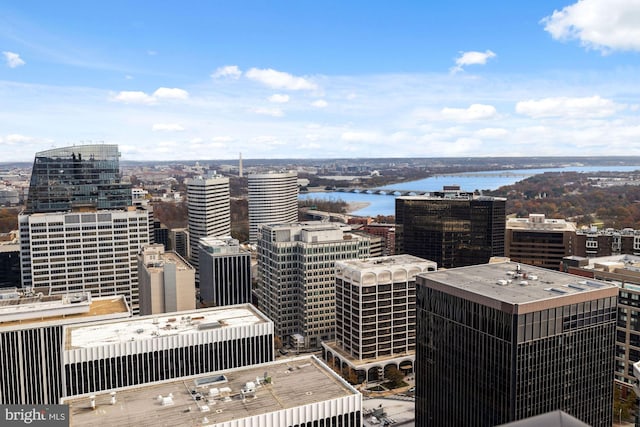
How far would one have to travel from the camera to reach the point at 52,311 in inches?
1747

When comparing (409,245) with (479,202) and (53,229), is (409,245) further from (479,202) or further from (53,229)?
(53,229)

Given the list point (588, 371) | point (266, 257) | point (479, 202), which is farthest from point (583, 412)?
point (479, 202)

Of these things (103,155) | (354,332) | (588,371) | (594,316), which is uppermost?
(103,155)

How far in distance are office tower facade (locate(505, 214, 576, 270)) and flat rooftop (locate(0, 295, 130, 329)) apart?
2416 inches

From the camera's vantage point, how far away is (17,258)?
3044 inches

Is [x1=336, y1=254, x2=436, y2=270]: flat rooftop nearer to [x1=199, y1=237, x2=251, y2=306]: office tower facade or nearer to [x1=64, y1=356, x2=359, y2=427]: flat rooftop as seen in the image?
[x1=199, y1=237, x2=251, y2=306]: office tower facade

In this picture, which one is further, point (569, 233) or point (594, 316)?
point (569, 233)

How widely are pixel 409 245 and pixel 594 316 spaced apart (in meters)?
52.7

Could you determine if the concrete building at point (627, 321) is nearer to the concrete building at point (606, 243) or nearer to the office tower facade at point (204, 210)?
the concrete building at point (606, 243)

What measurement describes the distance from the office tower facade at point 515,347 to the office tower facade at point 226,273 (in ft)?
135

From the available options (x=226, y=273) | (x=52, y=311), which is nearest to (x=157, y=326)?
(x=52, y=311)

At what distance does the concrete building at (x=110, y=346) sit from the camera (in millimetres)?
34969

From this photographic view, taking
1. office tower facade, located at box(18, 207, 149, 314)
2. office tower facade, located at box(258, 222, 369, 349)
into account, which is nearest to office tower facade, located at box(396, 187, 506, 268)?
office tower facade, located at box(258, 222, 369, 349)

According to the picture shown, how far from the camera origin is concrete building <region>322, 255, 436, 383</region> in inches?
2182
